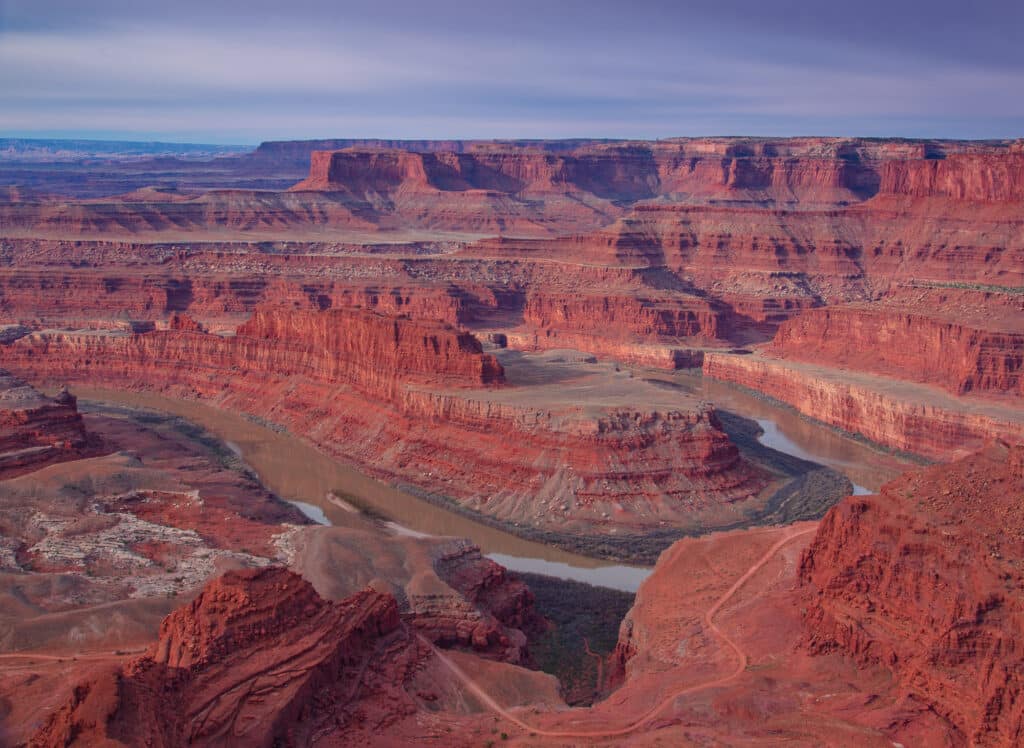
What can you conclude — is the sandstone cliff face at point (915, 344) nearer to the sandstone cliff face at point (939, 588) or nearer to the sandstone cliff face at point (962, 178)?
the sandstone cliff face at point (962, 178)

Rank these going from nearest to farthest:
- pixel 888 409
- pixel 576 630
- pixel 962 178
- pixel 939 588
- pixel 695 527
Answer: pixel 939 588
pixel 576 630
pixel 695 527
pixel 888 409
pixel 962 178

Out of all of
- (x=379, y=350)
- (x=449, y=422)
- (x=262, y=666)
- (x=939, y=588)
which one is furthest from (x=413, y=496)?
(x=939, y=588)

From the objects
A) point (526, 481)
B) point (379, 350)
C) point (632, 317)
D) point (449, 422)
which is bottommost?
point (526, 481)

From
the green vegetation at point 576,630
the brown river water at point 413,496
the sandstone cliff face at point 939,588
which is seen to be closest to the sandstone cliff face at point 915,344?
the brown river water at point 413,496

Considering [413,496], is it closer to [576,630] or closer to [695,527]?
[695,527]

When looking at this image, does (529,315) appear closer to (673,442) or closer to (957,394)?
(957,394)
